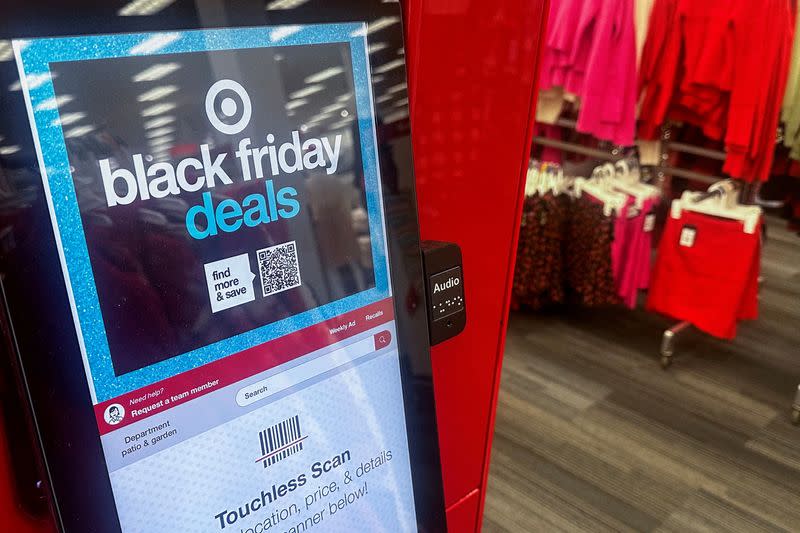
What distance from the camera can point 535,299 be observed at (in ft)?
11.0

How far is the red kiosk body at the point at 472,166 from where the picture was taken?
876mm

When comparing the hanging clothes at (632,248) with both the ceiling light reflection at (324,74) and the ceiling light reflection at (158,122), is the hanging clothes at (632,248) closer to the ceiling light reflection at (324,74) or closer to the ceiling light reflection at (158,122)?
the ceiling light reflection at (324,74)

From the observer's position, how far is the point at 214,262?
0.65 m

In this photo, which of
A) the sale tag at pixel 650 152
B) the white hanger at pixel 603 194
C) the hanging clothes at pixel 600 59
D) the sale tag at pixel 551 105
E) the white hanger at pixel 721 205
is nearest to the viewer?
the white hanger at pixel 721 205

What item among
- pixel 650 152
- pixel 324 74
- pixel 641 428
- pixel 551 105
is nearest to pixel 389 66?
pixel 324 74

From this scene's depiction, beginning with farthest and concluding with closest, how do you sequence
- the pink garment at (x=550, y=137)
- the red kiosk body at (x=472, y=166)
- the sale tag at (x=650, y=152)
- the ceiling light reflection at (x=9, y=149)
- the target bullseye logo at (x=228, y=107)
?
the pink garment at (x=550, y=137) < the sale tag at (x=650, y=152) < the red kiosk body at (x=472, y=166) < the target bullseye logo at (x=228, y=107) < the ceiling light reflection at (x=9, y=149)

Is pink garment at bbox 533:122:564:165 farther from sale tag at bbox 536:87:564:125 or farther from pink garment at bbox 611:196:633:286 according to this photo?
pink garment at bbox 611:196:633:286

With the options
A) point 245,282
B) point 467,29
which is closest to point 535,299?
point 467,29

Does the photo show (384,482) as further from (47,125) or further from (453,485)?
(47,125)

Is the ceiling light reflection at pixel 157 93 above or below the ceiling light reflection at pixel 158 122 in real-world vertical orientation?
above

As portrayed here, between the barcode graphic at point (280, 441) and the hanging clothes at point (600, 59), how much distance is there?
2.73 m

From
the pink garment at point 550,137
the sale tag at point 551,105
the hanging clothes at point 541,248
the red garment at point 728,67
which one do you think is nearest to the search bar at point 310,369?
the hanging clothes at point 541,248

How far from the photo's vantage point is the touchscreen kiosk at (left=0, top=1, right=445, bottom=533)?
547mm

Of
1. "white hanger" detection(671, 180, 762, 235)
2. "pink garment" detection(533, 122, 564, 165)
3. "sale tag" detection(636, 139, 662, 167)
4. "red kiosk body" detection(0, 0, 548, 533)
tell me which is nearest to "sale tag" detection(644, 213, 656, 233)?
"white hanger" detection(671, 180, 762, 235)
